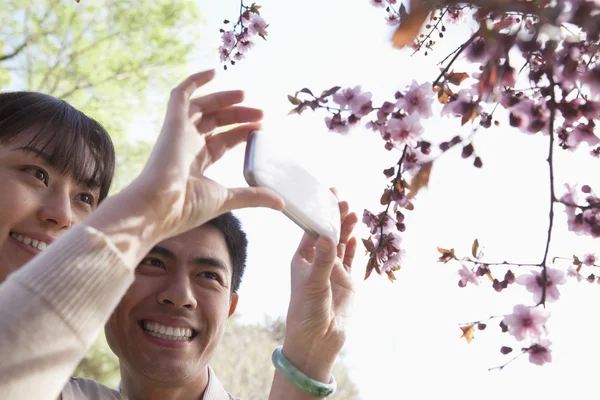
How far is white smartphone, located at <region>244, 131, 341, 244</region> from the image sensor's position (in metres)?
0.86

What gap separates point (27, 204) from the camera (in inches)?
44.3

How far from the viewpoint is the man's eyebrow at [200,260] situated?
1.27 metres

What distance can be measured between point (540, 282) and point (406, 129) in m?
0.36

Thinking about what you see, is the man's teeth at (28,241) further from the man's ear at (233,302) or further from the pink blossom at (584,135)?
the pink blossom at (584,135)

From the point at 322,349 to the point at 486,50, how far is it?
0.64 meters

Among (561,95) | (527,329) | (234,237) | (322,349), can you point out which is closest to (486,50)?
(561,95)

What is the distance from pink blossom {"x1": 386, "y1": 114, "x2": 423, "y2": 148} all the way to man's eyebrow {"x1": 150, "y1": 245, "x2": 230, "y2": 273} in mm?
513

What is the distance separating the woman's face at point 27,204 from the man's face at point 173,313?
0.21 meters

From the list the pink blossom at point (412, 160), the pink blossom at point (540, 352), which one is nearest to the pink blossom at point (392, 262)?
the pink blossom at point (412, 160)

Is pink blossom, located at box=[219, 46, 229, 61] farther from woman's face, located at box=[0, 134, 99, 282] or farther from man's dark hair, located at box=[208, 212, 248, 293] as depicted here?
woman's face, located at box=[0, 134, 99, 282]

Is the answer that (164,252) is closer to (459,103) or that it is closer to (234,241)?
(234,241)

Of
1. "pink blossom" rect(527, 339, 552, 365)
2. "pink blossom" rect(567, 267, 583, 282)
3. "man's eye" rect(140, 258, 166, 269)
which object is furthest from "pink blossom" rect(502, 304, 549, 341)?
"man's eye" rect(140, 258, 166, 269)

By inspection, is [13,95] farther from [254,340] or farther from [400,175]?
[254,340]

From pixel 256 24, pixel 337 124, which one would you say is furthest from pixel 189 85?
pixel 256 24
